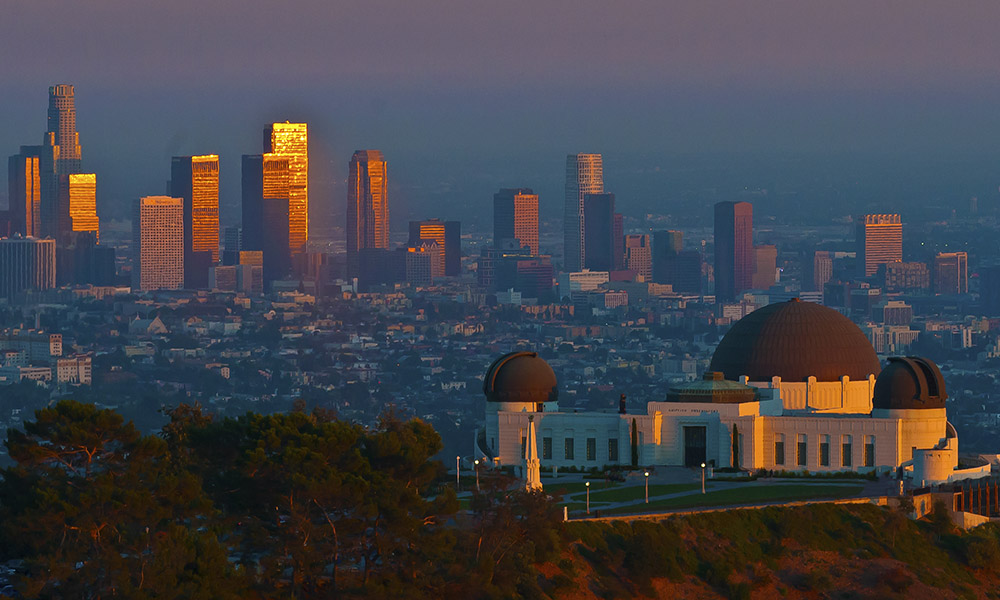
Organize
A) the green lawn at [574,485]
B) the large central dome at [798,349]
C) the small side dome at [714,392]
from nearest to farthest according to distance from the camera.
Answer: the green lawn at [574,485] < the small side dome at [714,392] < the large central dome at [798,349]

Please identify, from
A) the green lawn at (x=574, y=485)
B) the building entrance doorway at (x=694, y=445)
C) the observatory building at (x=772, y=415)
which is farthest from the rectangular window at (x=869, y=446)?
the green lawn at (x=574, y=485)

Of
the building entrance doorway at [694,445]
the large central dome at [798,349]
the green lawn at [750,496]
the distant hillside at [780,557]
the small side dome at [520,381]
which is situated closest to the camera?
the distant hillside at [780,557]

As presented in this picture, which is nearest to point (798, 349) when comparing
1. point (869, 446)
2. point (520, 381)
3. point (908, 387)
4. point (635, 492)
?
point (908, 387)

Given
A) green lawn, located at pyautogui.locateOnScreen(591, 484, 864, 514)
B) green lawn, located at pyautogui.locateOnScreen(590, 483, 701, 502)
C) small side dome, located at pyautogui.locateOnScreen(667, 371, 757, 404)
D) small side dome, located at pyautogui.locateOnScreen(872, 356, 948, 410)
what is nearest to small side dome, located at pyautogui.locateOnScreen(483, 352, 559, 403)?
small side dome, located at pyautogui.locateOnScreen(667, 371, 757, 404)

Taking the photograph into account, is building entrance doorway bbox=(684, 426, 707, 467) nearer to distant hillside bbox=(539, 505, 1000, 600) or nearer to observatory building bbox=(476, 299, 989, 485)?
observatory building bbox=(476, 299, 989, 485)

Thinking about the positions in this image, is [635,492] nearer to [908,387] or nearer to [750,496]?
[750,496]

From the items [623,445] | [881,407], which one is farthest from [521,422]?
[881,407]

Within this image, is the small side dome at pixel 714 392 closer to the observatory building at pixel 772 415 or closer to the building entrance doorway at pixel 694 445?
the observatory building at pixel 772 415
